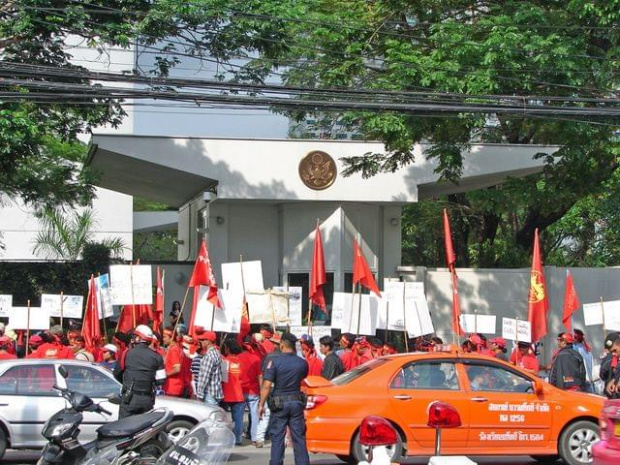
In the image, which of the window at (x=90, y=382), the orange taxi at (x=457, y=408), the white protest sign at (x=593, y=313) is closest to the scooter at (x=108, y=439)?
the window at (x=90, y=382)

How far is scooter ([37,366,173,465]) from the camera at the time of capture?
850 cm

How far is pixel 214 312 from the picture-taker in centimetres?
1734

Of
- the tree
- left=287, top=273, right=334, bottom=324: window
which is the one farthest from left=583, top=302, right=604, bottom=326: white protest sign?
the tree

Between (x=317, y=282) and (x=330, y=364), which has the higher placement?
(x=317, y=282)

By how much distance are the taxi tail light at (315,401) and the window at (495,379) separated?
6.22 ft

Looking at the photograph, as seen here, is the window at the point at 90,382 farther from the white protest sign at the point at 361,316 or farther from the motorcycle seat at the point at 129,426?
the white protest sign at the point at 361,316

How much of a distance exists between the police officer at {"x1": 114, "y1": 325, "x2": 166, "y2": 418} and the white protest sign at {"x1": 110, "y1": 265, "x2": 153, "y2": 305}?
5592 millimetres

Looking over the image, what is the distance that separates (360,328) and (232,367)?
4.22 metres

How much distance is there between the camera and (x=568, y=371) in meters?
14.6

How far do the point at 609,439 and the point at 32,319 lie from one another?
1190 centimetres

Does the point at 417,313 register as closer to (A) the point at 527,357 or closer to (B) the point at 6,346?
(A) the point at 527,357

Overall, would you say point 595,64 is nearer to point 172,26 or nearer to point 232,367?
point 172,26

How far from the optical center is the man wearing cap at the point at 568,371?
47.4ft

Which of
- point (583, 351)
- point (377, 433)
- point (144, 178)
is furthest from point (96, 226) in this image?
point (377, 433)
